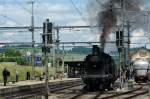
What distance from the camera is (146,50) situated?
455 feet

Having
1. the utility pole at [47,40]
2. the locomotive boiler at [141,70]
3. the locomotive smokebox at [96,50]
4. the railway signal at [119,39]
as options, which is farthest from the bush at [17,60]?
the utility pole at [47,40]

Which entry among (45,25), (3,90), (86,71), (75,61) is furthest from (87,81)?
(75,61)

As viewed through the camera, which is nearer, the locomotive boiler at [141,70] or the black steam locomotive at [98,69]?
the black steam locomotive at [98,69]

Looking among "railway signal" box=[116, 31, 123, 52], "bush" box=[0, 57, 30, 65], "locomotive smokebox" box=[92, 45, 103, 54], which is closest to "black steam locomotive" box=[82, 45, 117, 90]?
"locomotive smokebox" box=[92, 45, 103, 54]

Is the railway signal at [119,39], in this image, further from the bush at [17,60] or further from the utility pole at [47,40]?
the bush at [17,60]

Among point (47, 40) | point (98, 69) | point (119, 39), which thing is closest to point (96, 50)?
point (98, 69)

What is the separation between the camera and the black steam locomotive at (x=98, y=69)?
4625 cm

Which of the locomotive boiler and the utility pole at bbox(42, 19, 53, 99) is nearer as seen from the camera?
the utility pole at bbox(42, 19, 53, 99)

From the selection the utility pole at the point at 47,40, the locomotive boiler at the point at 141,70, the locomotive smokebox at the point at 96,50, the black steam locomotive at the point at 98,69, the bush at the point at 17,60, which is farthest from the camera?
the bush at the point at 17,60

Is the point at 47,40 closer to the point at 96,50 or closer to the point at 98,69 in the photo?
the point at 98,69

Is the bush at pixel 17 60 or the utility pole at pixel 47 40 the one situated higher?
the bush at pixel 17 60

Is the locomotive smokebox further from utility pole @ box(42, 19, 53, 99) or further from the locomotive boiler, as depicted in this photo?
the locomotive boiler

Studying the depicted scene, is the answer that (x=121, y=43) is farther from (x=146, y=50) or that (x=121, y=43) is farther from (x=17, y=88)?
(x=146, y=50)

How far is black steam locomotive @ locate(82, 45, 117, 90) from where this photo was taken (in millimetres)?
46250
